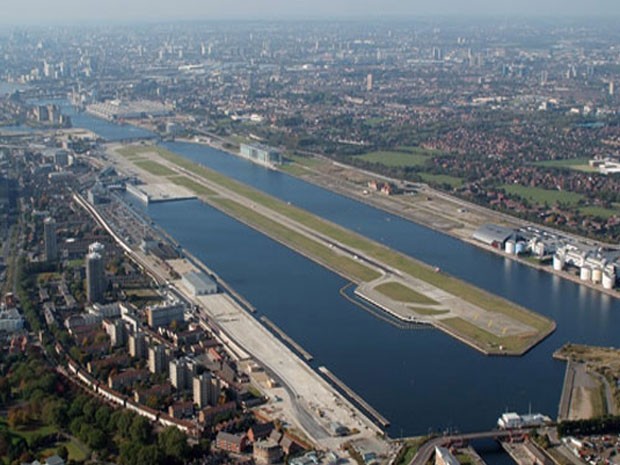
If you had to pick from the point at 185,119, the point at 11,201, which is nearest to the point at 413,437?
the point at 11,201

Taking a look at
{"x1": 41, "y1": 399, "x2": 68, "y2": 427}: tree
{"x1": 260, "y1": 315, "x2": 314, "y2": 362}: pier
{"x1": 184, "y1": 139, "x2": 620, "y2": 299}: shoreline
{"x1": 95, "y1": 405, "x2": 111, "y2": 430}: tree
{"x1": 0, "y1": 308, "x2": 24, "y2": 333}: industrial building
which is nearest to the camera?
{"x1": 95, "y1": 405, "x2": 111, "y2": 430}: tree

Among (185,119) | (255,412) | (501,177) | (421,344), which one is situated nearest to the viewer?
(255,412)

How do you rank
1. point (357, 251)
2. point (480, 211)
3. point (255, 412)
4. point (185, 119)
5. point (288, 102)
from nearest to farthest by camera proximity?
point (255, 412)
point (357, 251)
point (480, 211)
point (185, 119)
point (288, 102)

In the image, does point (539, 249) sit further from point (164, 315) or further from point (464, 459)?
point (464, 459)

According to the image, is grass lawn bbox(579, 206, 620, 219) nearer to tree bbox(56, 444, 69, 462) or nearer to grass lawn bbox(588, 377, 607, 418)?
grass lawn bbox(588, 377, 607, 418)

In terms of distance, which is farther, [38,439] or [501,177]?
[501,177]

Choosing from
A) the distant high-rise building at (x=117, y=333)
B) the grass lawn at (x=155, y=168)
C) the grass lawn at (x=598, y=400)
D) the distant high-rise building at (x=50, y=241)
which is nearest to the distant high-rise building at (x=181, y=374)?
the distant high-rise building at (x=117, y=333)

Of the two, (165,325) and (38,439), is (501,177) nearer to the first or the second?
(165,325)

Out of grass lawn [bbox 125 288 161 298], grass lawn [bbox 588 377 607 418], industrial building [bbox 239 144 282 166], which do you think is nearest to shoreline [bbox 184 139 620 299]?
industrial building [bbox 239 144 282 166]
